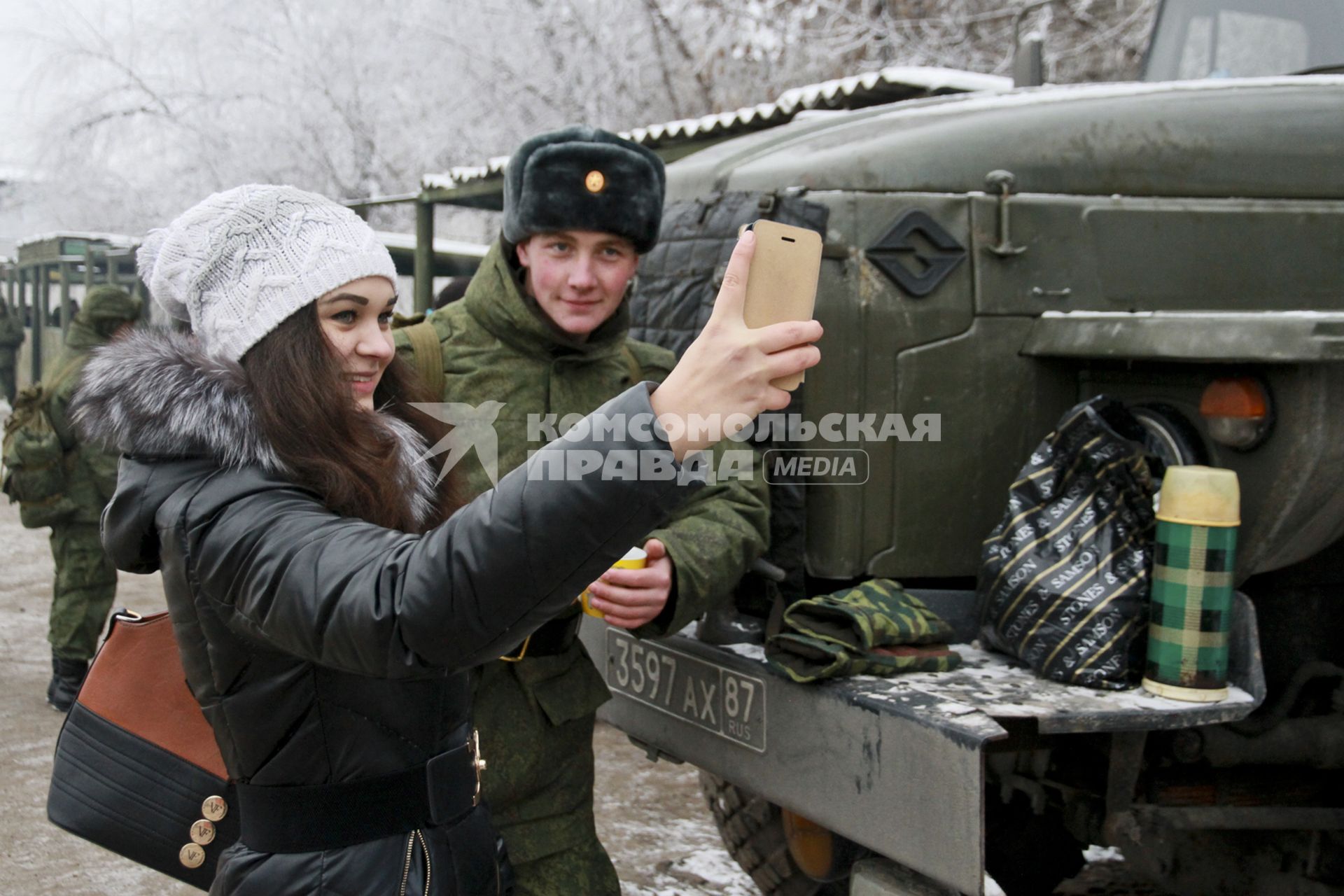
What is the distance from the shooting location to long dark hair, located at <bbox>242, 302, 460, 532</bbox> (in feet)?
4.99

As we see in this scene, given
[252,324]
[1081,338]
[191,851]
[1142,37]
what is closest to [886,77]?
[1081,338]

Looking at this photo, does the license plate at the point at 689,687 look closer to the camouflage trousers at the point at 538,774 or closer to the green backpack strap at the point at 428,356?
the camouflage trousers at the point at 538,774

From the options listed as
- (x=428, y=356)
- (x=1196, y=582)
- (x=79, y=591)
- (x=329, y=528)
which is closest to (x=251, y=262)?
(x=329, y=528)

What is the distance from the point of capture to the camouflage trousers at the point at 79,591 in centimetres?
518

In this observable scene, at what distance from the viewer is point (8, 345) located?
14.6m

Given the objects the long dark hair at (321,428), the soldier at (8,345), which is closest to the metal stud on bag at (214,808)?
the long dark hair at (321,428)

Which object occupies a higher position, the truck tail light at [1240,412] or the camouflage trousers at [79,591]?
the truck tail light at [1240,412]

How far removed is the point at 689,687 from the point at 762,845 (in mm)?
635

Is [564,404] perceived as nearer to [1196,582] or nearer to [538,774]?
[538,774]

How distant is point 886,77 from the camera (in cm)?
377

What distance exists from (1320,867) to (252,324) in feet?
8.10

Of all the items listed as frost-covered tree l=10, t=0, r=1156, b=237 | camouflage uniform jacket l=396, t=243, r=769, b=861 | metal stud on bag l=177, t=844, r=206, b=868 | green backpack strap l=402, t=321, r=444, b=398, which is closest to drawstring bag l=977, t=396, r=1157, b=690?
camouflage uniform jacket l=396, t=243, r=769, b=861

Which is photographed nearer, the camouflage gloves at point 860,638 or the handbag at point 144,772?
the handbag at point 144,772

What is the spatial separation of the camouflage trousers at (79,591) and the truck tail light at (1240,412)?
430 centimetres
